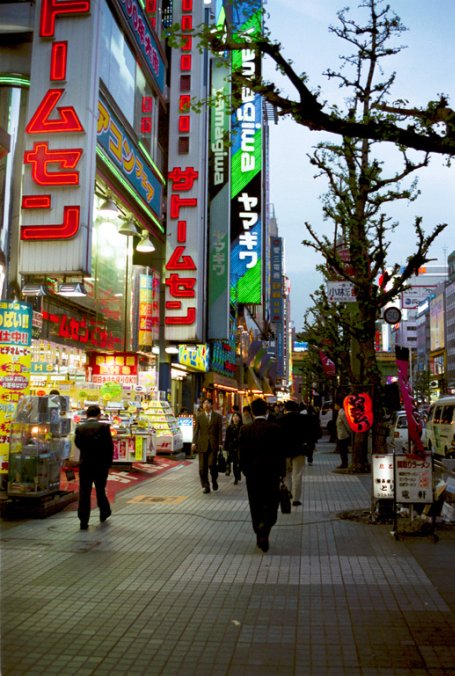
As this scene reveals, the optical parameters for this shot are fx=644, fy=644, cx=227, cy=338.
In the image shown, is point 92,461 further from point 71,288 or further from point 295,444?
point 71,288

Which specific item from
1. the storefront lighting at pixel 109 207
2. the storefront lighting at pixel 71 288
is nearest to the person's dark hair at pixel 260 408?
the storefront lighting at pixel 71 288

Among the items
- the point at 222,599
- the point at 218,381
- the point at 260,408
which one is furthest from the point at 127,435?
the point at 218,381

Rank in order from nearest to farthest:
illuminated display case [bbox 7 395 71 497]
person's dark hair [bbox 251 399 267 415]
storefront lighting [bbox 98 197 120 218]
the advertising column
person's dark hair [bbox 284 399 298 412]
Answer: person's dark hair [bbox 251 399 267 415], illuminated display case [bbox 7 395 71 497], the advertising column, person's dark hair [bbox 284 399 298 412], storefront lighting [bbox 98 197 120 218]

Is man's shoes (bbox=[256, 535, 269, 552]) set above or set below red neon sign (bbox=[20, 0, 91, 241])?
below

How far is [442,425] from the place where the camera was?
19.1 meters

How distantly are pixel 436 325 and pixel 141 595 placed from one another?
122 metres

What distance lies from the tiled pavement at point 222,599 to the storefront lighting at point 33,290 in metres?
5.27

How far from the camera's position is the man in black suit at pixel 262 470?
303 inches

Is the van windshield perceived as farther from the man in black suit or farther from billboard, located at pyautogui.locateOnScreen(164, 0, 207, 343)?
the man in black suit

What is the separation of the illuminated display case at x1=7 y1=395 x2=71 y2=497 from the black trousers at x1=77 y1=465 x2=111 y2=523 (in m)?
0.84

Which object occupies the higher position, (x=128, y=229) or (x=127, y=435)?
(x=128, y=229)

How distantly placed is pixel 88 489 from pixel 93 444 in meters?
0.63

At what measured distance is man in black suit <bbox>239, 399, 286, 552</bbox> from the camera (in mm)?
7688

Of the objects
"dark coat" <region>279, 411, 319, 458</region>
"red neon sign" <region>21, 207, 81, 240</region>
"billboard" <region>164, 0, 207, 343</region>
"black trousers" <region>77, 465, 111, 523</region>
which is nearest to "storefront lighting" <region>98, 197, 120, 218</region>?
"red neon sign" <region>21, 207, 81, 240</region>
